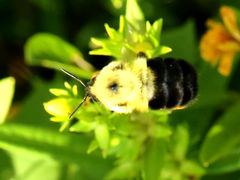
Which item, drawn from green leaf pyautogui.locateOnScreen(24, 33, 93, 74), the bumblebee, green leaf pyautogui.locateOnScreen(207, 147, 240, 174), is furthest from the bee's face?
green leaf pyautogui.locateOnScreen(24, 33, 93, 74)

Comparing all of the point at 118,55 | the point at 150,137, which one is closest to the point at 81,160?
the point at 150,137

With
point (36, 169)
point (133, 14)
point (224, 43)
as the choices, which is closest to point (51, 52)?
point (36, 169)

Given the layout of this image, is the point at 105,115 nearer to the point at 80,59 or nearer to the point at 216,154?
the point at 216,154

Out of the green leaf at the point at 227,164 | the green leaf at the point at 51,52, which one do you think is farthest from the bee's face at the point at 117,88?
the green leaf at the point at 51,52

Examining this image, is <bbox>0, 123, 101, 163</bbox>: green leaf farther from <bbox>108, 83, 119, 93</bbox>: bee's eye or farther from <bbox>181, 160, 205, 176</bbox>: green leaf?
<bbox>108, 83, 119, 93</bbox>: bee's eye

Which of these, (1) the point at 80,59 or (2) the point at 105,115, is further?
(1) the point at 80,59

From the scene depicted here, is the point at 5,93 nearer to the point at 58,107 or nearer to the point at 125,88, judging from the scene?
the point at 58,107

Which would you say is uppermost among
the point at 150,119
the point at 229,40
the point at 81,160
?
the point at 229,40
